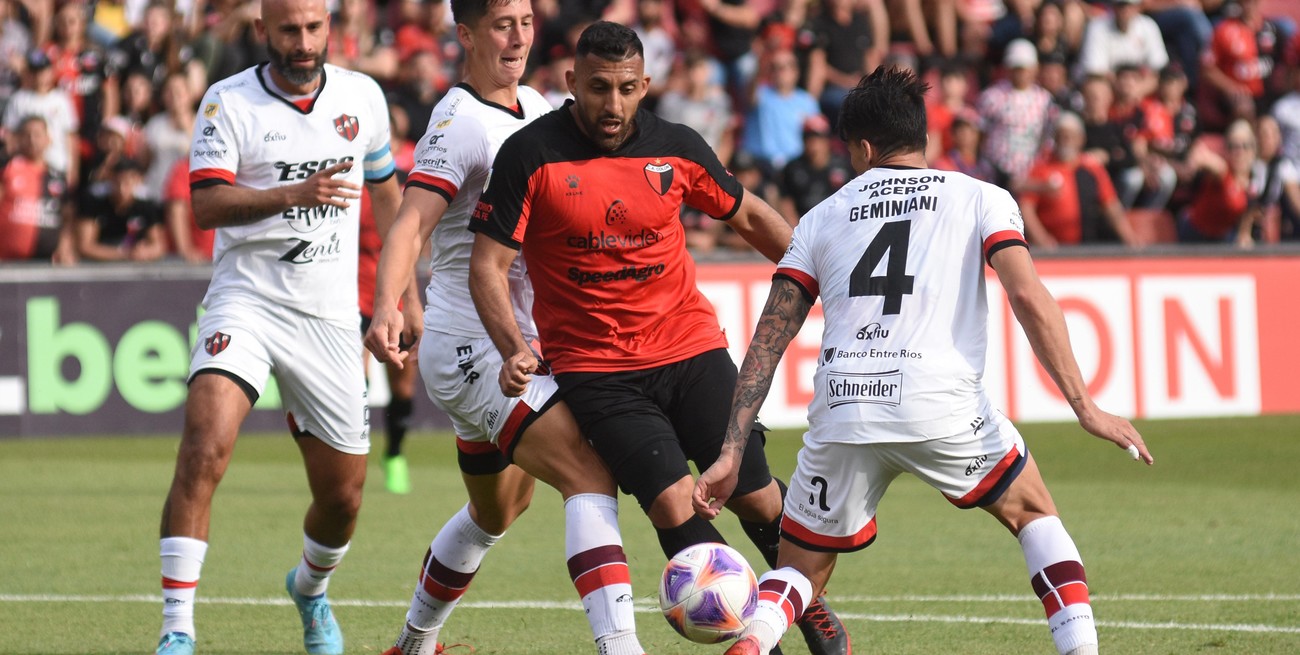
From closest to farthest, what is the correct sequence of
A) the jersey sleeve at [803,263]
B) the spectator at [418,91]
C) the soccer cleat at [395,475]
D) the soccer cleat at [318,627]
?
1. the jersey sleeve at [803,263]
2. the soccer cleat at [318,627]
3. the soccer cleat at [395,475]
4. the spectator at [418,91]

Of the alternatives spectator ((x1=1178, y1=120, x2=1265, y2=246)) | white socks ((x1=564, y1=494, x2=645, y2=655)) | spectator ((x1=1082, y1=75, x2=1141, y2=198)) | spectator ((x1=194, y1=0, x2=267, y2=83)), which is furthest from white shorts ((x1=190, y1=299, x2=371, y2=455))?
spectator ((x1=1082, y1=75, x2=1141, y2=198))

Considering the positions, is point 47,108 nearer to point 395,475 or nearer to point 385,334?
point 395,475

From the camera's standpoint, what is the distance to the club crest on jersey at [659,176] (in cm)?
588

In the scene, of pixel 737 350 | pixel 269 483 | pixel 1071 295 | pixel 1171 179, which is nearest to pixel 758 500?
pixel 269 483

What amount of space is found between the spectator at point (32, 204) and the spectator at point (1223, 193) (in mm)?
11373

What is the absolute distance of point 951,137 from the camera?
18.0 m

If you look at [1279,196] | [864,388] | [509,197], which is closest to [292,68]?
[509,197]

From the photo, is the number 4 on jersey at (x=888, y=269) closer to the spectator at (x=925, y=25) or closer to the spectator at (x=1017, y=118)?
the spectator at (x=1017, y=118)

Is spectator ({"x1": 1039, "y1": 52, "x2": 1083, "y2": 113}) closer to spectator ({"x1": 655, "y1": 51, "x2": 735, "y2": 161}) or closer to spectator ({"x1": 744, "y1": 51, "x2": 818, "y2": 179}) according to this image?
spectator ({"x1": 744, "y1": 51, "x2": 818, "y2": 179})

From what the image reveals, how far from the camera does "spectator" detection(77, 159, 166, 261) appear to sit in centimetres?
1578

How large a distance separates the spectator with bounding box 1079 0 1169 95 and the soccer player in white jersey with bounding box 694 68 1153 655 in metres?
15.4

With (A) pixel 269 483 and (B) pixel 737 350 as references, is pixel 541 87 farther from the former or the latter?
(A) pixel 269 483

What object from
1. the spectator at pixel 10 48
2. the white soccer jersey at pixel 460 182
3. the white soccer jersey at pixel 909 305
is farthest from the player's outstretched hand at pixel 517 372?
the spectator at pixel 10 48

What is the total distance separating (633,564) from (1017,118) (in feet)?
34.5
